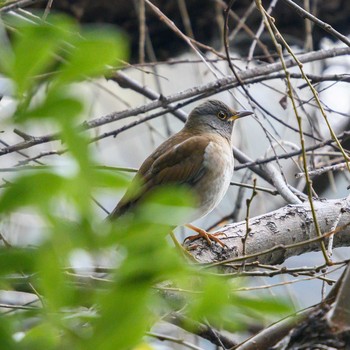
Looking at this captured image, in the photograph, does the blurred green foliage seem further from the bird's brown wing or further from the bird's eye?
the bird's eye

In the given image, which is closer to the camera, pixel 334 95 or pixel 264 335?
pixel 264 335

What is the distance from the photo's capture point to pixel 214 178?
4449 mm

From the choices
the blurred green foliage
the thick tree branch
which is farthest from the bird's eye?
the blurred green foliage

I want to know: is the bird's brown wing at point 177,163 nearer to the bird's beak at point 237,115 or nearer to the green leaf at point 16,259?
the bird's beak at point 237,115

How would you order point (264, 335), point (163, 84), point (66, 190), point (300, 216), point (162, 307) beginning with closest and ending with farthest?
point (66, 190), point (162, 307), point (264, 335), point (300, 216), point (163, 84)

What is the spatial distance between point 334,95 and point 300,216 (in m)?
2.66

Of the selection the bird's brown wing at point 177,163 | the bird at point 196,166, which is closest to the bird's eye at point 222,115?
the bird at point 196,166

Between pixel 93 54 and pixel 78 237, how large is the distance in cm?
23

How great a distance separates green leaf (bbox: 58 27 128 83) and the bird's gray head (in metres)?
4.31

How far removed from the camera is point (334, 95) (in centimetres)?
611

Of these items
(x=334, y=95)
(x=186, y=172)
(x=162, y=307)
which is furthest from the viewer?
(x=334, y=95)

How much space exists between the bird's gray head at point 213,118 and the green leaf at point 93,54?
4.31 m

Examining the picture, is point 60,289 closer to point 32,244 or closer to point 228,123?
point 32,244

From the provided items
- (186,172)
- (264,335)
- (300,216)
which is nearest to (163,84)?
(186,172)
